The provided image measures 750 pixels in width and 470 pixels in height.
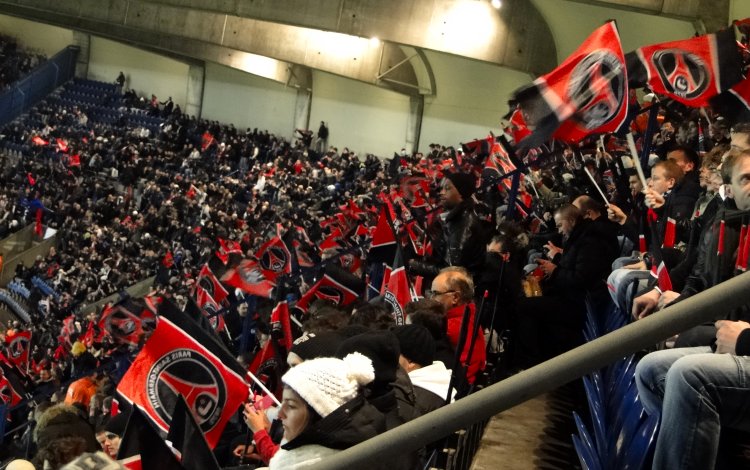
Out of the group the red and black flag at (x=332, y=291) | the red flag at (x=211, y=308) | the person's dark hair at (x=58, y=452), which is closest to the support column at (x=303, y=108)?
the red flag at (x=211, y=308)

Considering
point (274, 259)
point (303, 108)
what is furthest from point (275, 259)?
point (303, 108)

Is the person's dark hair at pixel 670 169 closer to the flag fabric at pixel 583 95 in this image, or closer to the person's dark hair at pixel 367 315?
the flag fabric at pixel 583 95

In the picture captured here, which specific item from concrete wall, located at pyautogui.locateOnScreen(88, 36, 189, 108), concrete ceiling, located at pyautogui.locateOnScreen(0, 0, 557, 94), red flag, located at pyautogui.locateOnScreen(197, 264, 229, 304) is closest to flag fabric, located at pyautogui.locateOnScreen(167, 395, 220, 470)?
red flag, located at pyautogui.locateOnScreen(197, 264, 229, 304)

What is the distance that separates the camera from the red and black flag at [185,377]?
4.34 m

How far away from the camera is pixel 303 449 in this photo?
2.67 metres

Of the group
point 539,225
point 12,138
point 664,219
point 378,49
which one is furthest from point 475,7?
point 12,138

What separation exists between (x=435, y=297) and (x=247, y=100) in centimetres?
2791

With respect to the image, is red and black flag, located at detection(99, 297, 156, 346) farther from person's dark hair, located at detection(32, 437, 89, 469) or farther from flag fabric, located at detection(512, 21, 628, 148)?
person's dark hair, located at detection(32, 437, 89, 469)

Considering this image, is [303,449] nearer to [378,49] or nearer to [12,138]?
[378,49]

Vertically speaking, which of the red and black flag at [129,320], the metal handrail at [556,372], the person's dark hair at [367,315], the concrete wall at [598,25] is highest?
the concrete wall at [598,25]

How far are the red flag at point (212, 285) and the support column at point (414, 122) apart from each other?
15.9 m

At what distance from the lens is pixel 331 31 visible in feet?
64.0

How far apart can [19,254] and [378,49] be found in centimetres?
1095

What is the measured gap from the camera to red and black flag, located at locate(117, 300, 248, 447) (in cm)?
434
